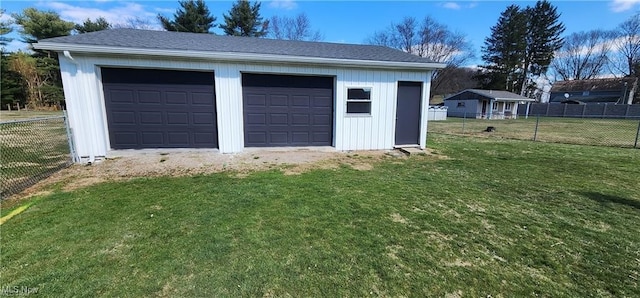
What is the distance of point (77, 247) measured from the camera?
8.52 ft

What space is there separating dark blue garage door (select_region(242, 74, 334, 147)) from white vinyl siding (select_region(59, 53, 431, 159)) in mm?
234

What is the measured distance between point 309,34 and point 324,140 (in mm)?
28755

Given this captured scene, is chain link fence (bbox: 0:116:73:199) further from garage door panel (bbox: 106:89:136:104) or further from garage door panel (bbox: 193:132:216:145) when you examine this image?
garage door panel (bbox: 193:132:216:145)

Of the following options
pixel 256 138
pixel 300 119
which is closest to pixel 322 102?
pixel 300 119

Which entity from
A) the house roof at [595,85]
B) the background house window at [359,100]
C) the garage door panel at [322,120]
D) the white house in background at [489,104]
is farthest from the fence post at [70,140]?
the house roof at [595,85]

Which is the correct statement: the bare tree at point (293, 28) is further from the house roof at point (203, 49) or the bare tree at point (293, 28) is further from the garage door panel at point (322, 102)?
the garage door panel at point (322, 102)

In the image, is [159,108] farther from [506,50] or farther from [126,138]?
[506,50]

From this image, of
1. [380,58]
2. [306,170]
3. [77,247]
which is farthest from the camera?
[380,58]

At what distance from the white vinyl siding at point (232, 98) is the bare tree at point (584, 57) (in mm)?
51356

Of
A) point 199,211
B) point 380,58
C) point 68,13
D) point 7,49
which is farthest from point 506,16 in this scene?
point 7,49

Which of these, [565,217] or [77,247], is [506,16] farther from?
[77,247]

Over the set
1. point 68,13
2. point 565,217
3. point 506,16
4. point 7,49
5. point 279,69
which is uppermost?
point 506,16

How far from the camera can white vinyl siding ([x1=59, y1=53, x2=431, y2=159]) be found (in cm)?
589

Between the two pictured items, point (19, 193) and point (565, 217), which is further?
point (19, 193)
